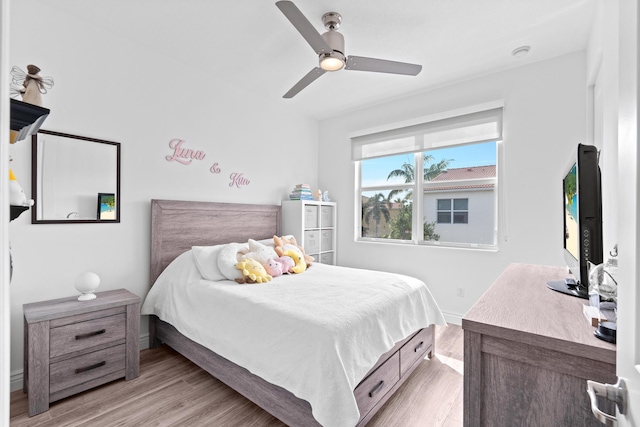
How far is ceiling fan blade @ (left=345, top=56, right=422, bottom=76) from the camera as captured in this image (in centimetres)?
216

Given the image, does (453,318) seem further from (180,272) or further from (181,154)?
(181,154)

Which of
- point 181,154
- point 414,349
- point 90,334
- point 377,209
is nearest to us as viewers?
point 90,334

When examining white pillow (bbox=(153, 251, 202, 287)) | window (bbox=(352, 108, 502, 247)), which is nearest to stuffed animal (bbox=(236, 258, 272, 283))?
white pillow (bbox=(153, 251, 202, 287))

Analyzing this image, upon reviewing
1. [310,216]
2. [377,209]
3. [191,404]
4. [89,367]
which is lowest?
[191,404]

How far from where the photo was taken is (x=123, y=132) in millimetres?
2527

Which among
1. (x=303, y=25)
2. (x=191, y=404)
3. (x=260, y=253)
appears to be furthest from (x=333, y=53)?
(x=191, y=404)

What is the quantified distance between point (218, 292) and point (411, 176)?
2.68m

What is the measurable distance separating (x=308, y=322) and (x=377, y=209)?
2.69 m

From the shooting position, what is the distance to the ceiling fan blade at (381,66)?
2162mm

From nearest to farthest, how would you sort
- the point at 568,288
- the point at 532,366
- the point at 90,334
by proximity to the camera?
1. the point at 532,366
2. the point at 568,288
3. the point at 90,334

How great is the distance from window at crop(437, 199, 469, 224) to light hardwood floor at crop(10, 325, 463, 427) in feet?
5.33

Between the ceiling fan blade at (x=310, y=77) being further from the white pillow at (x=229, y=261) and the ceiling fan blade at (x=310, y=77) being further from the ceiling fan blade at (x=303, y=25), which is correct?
the white pillow at (x=229, y=261)

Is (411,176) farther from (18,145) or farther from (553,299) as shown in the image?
(18,145)

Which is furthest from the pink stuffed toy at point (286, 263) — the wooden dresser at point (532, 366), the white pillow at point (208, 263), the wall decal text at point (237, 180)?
the wooden dresser at point (532, 366)
